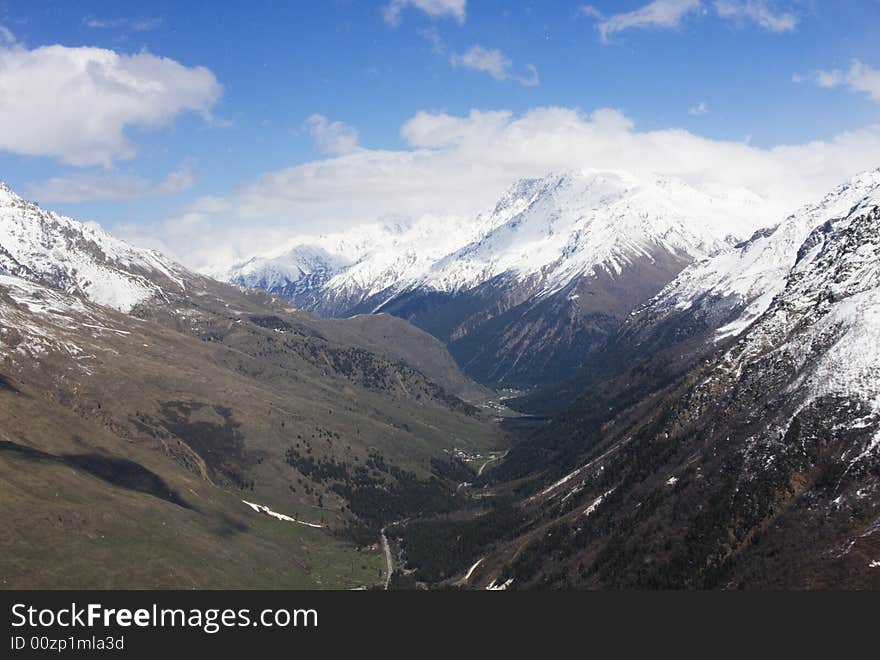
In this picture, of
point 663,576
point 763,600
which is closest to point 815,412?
point 663,576

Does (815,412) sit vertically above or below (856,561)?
above

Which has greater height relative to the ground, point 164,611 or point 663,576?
point 164,611

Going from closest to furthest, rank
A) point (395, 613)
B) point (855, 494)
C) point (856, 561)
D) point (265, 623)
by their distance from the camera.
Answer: point (265, 623) → point (395, 613) → point (856, 561) → point (855, 494)

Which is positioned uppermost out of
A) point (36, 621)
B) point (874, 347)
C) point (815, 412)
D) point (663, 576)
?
point (874, 347)

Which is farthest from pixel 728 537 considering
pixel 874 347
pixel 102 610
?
pixel 102 610

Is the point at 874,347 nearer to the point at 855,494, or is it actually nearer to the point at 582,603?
the point at 855,494

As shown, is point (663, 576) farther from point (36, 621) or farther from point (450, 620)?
point (36, 621)

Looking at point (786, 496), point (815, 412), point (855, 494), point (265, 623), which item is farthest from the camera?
point (815, 412)

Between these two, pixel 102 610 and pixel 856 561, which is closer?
pixel 102 610

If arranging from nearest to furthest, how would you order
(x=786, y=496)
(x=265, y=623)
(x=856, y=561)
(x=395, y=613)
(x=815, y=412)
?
(x=265, y=623), (x=395, y=613), (x=856, y=561), (x=786, y=496), (x=815, y=412)
